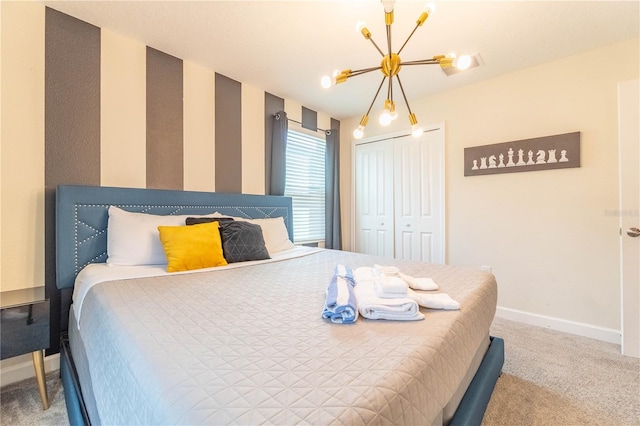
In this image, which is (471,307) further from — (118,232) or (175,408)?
(118,232)

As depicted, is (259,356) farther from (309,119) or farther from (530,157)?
(309,119)

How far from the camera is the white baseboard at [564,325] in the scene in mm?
2311

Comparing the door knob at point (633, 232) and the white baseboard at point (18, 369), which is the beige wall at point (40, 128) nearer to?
the white baseboard at point (18, 369)

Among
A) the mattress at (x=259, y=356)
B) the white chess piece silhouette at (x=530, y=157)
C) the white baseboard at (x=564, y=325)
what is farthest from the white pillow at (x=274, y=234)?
the white chess piece silhouette at (x=530, y=157)

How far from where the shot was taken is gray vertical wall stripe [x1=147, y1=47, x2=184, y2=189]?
7.81 ft

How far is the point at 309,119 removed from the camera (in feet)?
12.3

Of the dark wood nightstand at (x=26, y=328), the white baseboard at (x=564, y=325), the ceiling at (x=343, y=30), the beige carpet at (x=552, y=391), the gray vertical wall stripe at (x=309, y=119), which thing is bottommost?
the beige carpet at (x=552, y=391)

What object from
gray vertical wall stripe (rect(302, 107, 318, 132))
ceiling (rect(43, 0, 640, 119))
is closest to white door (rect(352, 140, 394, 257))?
gray vertical wall stripe (rect(302, 107, 318, 132))

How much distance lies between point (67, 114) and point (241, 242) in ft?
5.08

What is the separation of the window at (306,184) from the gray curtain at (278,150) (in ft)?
0.73

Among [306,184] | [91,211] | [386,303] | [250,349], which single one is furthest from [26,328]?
[306,184]

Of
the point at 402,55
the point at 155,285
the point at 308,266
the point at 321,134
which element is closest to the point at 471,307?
the point at 308,266

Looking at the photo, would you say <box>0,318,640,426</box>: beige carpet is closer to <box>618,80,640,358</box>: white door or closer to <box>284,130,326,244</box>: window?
<box>618,80,640,358</box>: white door

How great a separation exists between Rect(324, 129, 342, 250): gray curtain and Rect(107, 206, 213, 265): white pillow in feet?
7.69
